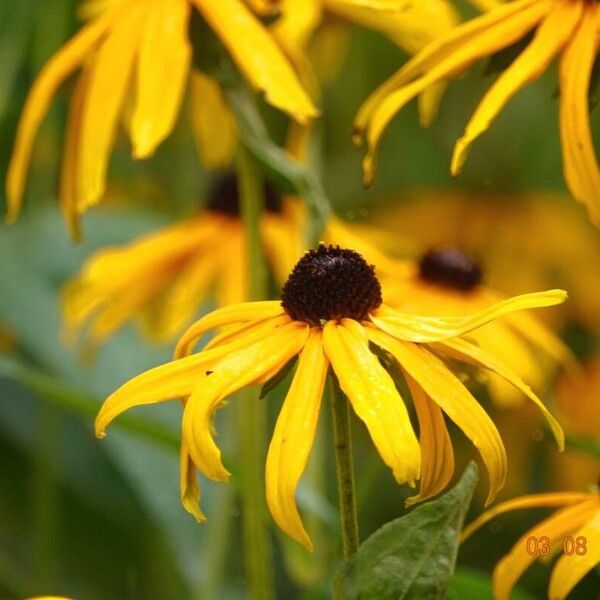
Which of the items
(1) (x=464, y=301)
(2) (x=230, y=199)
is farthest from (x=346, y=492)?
(2) (x=230, y=199)

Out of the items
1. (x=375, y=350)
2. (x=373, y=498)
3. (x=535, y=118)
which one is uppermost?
(x=375, y=350)

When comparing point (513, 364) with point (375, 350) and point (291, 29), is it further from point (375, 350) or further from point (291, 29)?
point (375, 350)

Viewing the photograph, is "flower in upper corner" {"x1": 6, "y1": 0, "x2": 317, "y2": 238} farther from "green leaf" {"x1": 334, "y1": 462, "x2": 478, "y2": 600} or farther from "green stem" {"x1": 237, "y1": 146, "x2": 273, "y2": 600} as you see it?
"green leaf" {"x1": 334, "y1": 462, "x2": 478, "y2": 600}

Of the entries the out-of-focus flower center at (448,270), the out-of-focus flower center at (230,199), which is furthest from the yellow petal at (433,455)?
the out-of-focus flower center at (230,199)

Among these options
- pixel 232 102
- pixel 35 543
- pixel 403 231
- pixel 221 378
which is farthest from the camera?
pixel 403 231

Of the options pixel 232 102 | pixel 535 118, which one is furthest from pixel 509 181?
pixel 232 102

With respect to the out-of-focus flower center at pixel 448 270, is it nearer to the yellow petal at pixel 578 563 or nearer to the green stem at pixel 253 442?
the green stem at pixel 253 442

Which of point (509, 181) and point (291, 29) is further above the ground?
point (291, 29)

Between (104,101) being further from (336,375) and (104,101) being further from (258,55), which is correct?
(336,375)
